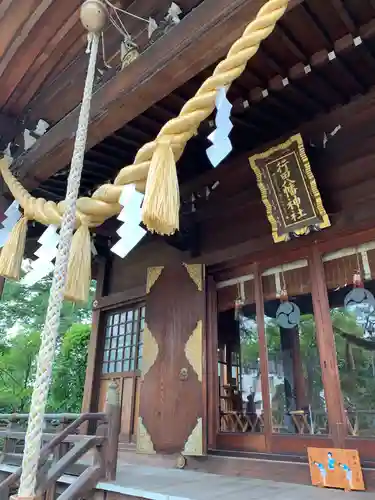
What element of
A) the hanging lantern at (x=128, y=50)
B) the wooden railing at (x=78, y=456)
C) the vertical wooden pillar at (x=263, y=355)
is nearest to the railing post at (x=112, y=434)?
the wooden railing at (x=78, y=456)

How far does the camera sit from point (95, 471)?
269cm

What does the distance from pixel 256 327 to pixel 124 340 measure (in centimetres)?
197

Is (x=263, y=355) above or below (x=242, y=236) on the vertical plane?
below

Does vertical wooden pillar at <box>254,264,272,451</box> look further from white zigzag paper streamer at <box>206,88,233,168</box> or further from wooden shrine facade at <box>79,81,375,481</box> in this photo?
white zigzag paper streamer at <box>206,88,233,168</box>

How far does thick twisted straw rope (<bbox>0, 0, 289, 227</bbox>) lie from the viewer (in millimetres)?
1450

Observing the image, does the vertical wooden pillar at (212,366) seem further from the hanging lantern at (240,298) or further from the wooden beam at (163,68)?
the wooden beam at (163,68)

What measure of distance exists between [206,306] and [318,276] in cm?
120

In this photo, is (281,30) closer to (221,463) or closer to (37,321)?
(221,463)

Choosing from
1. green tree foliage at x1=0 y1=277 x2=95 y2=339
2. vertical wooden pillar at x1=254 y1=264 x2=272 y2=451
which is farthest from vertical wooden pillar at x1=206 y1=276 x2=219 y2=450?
green tree foliage at x1=0 y1=277 x2=95 y2=339

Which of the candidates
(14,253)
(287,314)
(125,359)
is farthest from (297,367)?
(14,253)

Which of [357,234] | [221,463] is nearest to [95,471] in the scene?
[221,463]

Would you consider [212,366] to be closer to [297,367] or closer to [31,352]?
[297,367]

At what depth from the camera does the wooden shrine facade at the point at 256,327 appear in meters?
3.05

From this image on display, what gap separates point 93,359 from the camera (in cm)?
497
